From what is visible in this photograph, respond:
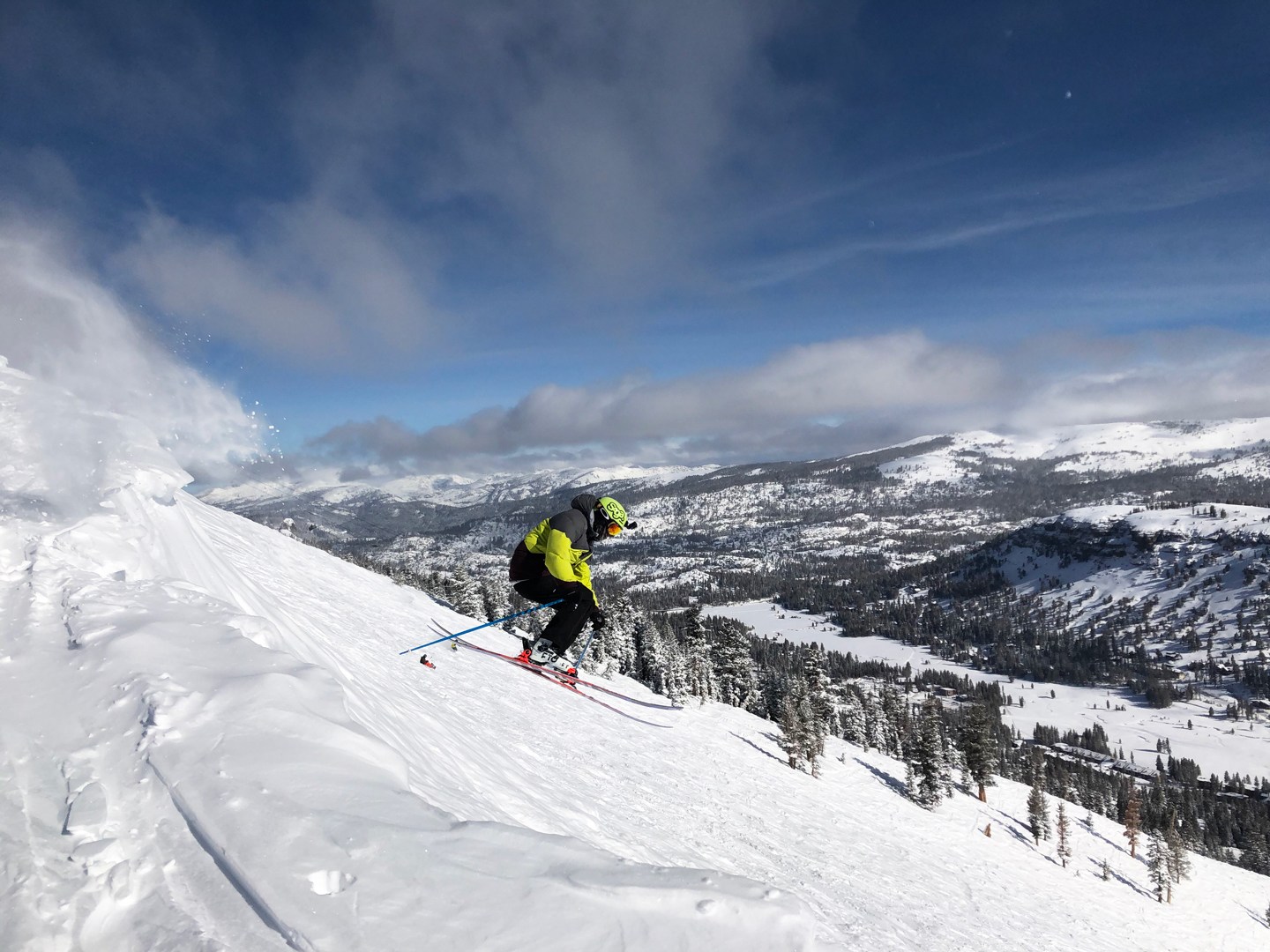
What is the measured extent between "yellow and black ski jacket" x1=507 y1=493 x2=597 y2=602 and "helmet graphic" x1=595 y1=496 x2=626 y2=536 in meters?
0.22

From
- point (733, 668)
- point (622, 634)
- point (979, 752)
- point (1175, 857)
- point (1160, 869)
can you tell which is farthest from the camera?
point (733, 668)

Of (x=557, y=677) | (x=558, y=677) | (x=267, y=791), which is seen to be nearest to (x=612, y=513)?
(x=267, y=791)

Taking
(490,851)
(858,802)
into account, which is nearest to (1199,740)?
(858,802)

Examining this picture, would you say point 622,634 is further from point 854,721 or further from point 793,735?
point 854,721

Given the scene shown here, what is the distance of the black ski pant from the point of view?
11.9 meters

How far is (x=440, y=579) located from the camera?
212 ft

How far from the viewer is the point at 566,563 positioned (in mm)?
11094

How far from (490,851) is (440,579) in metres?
64.6

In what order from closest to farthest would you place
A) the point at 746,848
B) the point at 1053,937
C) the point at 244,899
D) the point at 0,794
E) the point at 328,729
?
the point at 244,899 → the point at 0,794 → the point at 328,729 → the point at 746,848 → the point at 1053,937

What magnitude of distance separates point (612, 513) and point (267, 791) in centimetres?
797

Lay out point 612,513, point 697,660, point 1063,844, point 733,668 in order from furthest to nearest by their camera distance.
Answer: point 733,668 → point 697,660 → point 1063,844 → point 612,513

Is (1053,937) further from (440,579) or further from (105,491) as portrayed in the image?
(440,579)

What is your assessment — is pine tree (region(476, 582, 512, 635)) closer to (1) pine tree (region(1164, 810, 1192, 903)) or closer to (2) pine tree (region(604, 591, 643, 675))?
(2) pine tree (region(604, 591, 643, 675))

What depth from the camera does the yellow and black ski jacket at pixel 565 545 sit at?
11.1 m
